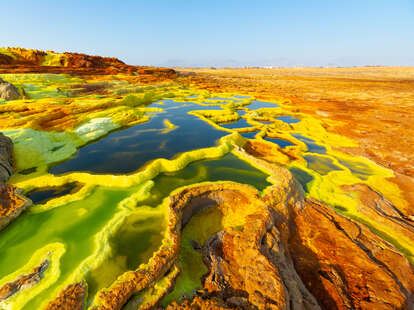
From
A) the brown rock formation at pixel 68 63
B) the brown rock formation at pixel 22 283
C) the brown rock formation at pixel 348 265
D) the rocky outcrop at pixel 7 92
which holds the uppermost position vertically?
the brown rock formation at pixel 68 63

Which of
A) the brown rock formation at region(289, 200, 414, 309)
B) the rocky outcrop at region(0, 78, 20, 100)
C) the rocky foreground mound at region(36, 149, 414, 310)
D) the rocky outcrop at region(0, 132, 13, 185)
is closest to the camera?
the rocky foreground mound at region(36, 149, 414, 310)

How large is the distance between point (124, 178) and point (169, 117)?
51.6 feet

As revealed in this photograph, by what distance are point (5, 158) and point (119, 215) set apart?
904 centimetres

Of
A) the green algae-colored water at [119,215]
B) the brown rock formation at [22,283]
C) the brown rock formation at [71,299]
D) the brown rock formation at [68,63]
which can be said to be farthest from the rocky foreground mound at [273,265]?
the brown rock formation at [68,63]

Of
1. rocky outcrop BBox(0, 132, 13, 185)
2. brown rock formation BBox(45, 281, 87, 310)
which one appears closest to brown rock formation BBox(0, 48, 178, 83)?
rocky outcrop BBox(0, 132, 13, 185)

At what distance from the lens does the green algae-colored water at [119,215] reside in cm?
533

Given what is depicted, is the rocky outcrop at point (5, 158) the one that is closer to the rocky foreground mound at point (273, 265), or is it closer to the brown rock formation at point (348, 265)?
the rocky foreground mound at point (273, 265)

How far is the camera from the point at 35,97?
80.5 ft

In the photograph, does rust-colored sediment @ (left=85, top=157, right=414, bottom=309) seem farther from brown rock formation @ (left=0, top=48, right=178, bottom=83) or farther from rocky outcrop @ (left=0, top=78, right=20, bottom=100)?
brown rock formation @ (left=0, top=48, right=178, bottom=83)

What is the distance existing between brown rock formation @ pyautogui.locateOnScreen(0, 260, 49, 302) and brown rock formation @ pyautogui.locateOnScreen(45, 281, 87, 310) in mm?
1039

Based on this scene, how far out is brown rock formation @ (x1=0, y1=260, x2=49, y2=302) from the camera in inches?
174

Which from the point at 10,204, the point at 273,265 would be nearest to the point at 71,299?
the point at 273,265

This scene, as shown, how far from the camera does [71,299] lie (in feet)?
14.1

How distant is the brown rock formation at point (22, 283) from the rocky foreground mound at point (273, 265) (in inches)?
43.2
